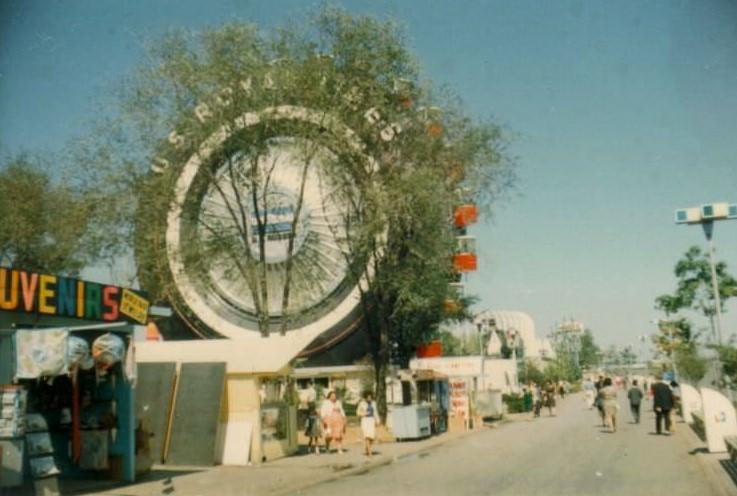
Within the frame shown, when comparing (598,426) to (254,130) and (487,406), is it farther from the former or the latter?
(254,130)

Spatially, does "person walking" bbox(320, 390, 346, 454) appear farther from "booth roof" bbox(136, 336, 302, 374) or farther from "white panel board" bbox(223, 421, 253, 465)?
"white panel board" bbox(223, 421, 253, 465)

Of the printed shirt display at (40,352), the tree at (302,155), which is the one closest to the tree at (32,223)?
the tree at (302,155)

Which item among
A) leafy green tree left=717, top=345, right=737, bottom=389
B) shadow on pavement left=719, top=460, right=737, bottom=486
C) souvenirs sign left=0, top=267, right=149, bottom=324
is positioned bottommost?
shadow on pavement left=719, top=460, right=737, bottom=486

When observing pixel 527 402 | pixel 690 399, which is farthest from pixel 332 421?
pixel 527 402

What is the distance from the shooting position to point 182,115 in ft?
88.9

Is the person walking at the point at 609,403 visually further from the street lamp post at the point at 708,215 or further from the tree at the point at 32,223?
the tree at the point at 32,223

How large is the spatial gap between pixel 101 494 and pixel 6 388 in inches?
107

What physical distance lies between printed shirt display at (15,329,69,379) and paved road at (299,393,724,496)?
4818 millimetres

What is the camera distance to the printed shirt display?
44.3ft

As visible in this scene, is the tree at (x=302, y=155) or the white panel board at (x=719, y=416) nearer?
the white panel board at (x=719, y=416)

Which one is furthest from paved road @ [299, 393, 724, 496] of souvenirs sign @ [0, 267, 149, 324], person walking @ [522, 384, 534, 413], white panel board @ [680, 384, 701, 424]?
person walking @ [522, 384, 534, 413]

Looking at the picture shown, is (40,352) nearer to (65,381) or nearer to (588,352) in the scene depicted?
(65,381)

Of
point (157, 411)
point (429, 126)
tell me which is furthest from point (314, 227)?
point (157, 411)

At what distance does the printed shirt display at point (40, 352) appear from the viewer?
1349cm
